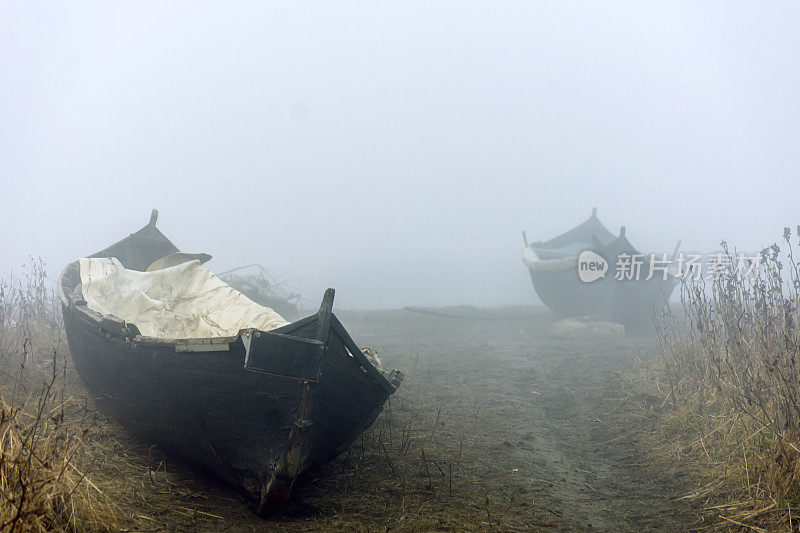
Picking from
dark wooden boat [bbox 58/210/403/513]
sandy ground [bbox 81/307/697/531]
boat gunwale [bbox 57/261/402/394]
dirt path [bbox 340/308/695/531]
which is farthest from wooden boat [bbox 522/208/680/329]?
dark wooden boat [bbox 58/210/403/513]

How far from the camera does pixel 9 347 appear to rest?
6555 millimetres

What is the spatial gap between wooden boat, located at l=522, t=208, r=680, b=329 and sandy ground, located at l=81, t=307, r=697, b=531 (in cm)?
496

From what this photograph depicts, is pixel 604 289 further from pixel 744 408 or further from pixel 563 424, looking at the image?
pixel 744 408

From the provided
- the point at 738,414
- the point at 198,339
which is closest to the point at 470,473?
the point at 738,414

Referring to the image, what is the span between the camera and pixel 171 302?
6758mm

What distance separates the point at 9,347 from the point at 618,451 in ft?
22.0

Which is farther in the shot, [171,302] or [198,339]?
[171,302]

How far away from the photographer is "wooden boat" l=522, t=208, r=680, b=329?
508 inches

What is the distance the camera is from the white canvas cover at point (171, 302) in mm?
6012

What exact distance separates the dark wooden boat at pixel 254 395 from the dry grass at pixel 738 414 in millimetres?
2463

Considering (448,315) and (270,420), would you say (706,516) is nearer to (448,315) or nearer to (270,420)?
(270,420)

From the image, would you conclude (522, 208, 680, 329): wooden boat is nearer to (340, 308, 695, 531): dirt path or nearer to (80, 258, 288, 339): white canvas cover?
(340, 308, 695, 531): dirt path

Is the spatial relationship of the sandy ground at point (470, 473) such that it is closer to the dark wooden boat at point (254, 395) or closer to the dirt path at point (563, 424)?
the dirt path at point (563, 424)

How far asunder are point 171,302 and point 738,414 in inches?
233
